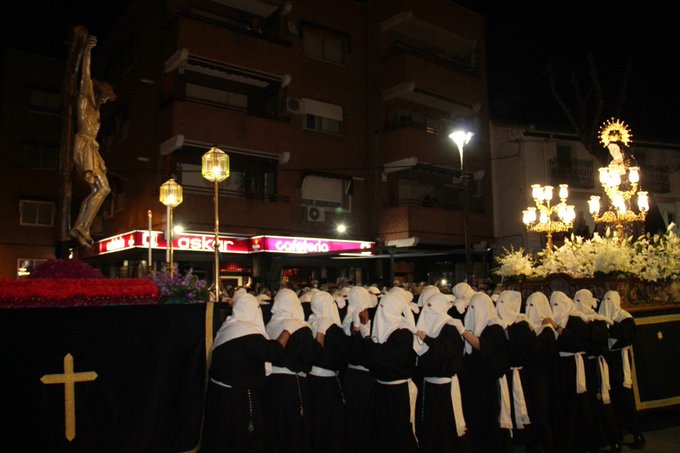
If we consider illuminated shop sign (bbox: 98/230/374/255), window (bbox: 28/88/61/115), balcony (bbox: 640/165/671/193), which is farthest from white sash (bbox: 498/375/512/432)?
balcony (bbox: 640/165/671/193)

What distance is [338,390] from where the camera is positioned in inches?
247

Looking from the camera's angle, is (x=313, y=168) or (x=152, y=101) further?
(x=313, y=168)

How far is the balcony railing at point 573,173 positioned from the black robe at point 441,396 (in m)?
19.9

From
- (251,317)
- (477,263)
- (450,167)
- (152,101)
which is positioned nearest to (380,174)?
(450,167)

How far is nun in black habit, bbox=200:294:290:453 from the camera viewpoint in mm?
5043

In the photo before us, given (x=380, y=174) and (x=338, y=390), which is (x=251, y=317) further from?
(x=380, y=174)

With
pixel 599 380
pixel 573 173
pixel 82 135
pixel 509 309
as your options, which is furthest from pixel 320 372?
pixel 573 173

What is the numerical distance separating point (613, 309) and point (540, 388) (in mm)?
1874

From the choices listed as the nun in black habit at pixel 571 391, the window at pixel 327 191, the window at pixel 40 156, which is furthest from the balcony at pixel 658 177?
the window at pixel 40 156

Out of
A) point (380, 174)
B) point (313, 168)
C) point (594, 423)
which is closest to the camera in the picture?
point (594, 423)

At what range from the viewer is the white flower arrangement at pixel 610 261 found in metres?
8.99

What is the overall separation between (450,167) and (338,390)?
709 inches

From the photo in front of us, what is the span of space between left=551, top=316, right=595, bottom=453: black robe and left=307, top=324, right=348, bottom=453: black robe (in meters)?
2.96

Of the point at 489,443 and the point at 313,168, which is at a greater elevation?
the point at 313,168
